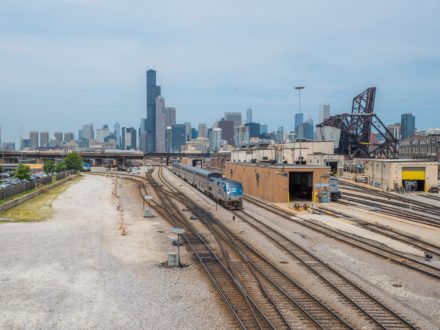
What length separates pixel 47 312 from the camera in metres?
16.0

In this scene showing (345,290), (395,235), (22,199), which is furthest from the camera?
(22,199)

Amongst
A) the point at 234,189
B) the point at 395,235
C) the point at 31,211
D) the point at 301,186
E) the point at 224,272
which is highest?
the point at 234,189

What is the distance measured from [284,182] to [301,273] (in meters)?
28.1

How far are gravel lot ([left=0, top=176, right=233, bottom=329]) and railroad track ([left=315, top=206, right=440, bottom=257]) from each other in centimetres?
1523

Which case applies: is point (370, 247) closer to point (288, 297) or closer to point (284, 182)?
point (288, 297)

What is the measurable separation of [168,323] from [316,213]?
1174 inches

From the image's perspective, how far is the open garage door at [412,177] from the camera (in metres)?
63.9

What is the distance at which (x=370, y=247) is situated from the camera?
27.2 metres

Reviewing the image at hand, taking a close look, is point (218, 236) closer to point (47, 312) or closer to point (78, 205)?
point (47, 312)

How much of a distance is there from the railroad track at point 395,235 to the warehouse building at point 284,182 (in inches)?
297

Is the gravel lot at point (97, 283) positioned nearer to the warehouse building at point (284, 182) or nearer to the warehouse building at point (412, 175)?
the warehouse building at point (284, 182)

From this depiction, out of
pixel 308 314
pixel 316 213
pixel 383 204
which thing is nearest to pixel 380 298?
pixel 308 314

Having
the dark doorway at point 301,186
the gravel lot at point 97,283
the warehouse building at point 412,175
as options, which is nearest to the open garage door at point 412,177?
the warehouse building at point 412,175

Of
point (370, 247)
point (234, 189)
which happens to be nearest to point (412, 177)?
point (234, 189)
